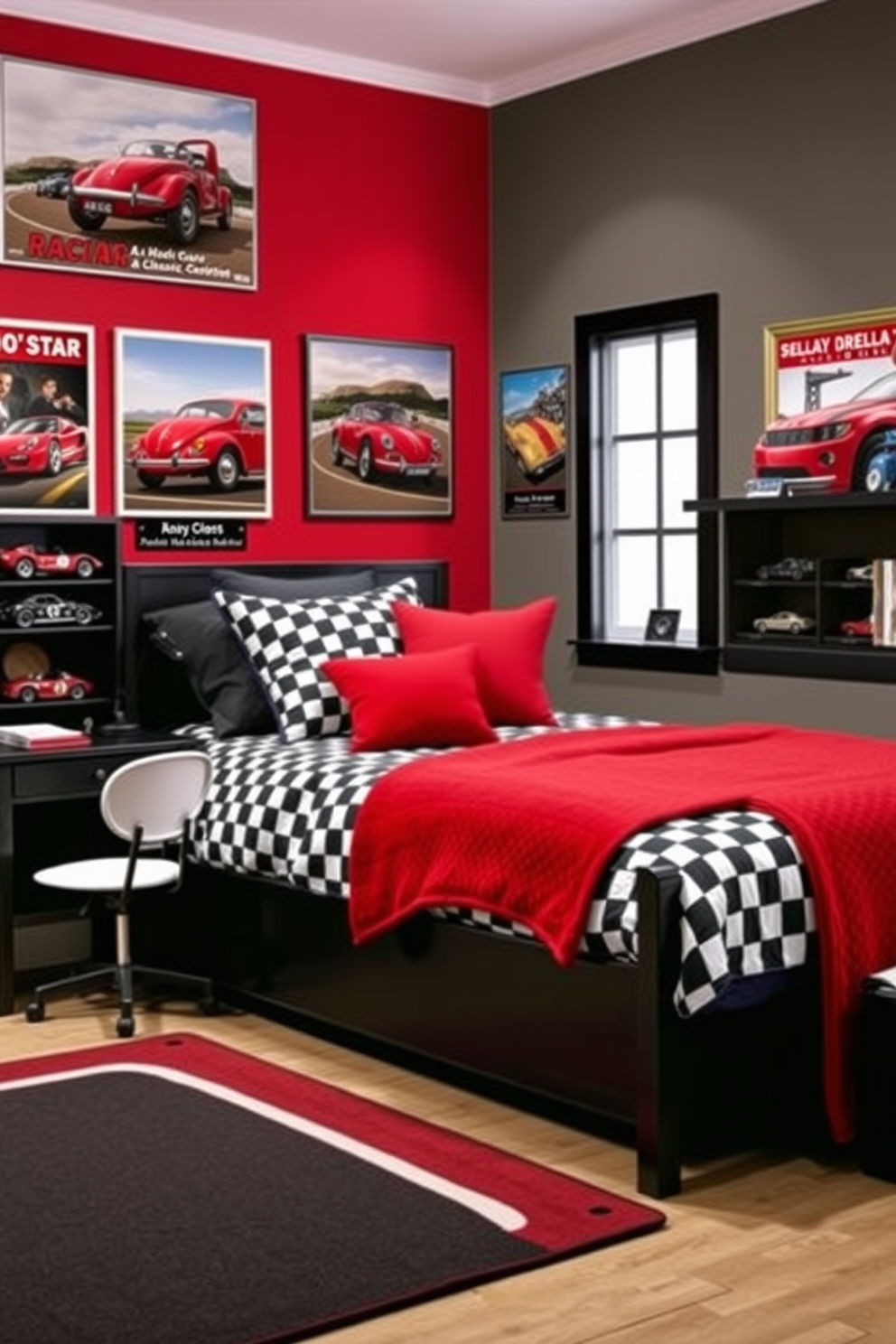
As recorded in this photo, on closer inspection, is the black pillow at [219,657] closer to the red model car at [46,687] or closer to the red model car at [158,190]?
the red model car at [46,687]

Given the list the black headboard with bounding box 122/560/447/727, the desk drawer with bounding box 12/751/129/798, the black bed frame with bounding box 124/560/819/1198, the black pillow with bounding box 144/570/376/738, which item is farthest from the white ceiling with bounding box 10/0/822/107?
the black bed frame with bounding box 124/560/819/1198

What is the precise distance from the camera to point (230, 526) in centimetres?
602

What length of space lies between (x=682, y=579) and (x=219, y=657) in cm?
164

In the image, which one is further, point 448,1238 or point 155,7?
point 155,7

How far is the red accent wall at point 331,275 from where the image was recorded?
18.8 ft

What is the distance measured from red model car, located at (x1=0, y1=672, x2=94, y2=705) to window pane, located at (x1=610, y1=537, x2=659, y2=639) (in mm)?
1909

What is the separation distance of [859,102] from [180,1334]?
404cm

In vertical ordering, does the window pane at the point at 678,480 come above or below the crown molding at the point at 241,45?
below

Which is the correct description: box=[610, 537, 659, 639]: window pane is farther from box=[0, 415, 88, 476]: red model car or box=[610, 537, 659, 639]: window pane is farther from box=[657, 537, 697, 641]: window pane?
box=[0, 415, 88, 476]: red model car

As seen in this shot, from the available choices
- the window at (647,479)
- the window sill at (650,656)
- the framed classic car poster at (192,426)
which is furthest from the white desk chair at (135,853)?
the window at (647,479)

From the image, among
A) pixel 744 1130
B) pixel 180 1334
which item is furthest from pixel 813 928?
pixel 180 1334

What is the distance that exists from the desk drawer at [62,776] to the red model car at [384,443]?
168cm

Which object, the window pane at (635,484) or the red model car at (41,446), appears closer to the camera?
the red model car at (41,446)

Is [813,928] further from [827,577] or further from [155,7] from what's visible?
[155,7]
